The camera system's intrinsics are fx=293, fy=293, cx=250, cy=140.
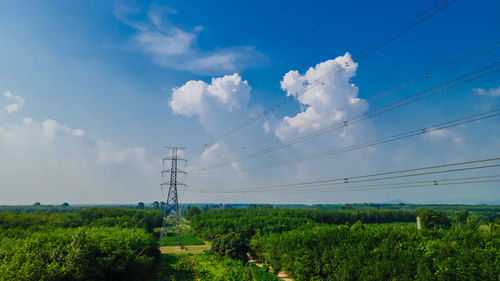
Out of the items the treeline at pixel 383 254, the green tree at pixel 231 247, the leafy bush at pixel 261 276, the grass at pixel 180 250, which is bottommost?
the grass at pixel 180 250

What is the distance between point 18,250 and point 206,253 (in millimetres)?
27389

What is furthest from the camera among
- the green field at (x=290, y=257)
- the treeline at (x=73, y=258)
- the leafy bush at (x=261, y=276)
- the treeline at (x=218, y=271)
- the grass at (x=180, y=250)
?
the grass at (x=180, y=250)

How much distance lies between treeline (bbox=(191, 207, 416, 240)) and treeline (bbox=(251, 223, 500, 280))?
26924 millimetres

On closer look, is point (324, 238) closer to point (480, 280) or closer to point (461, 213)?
point (480, 280)

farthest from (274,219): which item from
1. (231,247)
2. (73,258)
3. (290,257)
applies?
(73,258)

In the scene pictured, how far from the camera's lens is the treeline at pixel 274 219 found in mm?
68619

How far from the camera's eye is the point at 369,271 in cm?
2173

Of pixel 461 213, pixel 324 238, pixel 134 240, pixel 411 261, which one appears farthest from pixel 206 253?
pixel 461 213

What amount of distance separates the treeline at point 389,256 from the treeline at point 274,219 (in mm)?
26924

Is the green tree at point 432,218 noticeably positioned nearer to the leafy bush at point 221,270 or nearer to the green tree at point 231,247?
the green tree at point 231,247

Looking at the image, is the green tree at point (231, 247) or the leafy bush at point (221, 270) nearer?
the leafy bush at point (221, 270)

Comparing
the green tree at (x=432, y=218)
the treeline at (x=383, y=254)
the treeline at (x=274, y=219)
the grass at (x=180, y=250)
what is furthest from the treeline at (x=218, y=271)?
the green tree at (x=432, y=218)

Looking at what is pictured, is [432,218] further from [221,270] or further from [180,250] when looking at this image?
[221,270]

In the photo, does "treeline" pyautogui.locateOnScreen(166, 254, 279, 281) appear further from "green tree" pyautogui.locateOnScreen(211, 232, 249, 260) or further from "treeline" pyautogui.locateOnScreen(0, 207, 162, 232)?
"treeline" pyautogui.locateOnScreen(0, 207, 162, 232)
